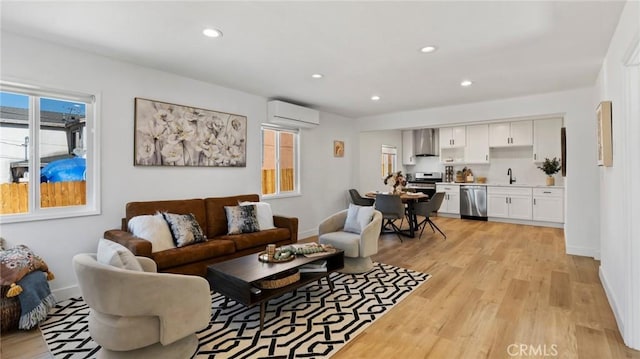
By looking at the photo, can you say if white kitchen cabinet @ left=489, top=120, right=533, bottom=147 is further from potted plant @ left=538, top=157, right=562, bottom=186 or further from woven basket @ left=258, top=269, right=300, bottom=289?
woven basket @ left=258, top=269, right=300, bottom=289

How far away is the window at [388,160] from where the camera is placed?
27.9ft

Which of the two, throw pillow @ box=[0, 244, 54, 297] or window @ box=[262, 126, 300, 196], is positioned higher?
window @ box=[262, 126, 300, 196]

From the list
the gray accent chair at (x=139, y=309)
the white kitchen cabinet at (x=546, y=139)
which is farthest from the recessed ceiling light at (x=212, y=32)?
the white kitchen cabinet at (x=546, y=139)

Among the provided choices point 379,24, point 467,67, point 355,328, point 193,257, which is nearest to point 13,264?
point 193,257

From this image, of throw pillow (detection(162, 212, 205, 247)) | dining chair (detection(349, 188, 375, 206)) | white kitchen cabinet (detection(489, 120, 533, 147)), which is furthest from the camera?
white kitchen cabinet (detection(489, 120, 533, 147))

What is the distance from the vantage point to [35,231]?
2852 millimetres

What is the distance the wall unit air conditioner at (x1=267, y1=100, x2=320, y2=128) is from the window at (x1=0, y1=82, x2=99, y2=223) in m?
2.37

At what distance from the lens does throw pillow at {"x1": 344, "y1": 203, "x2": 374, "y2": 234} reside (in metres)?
3.87

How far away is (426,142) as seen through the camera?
343 inches

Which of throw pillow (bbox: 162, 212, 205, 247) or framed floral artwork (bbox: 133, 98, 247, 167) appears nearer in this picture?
throw pillow (bbox: 162, 212, 205, 247)

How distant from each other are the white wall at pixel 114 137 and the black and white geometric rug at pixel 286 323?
64 cm

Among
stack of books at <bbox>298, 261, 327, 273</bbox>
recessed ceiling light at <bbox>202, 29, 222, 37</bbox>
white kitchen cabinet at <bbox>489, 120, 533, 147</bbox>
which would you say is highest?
recessed ceiling light at <bbox>202, 29, 222, 37</bbox>

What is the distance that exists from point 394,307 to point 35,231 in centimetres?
341

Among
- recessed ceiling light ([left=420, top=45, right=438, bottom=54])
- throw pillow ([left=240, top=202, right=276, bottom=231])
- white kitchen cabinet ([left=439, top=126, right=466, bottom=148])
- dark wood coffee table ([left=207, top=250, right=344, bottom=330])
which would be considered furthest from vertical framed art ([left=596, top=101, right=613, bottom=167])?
white kitchen cabinet ([left=439, top=126, right=466, bottom=148])
